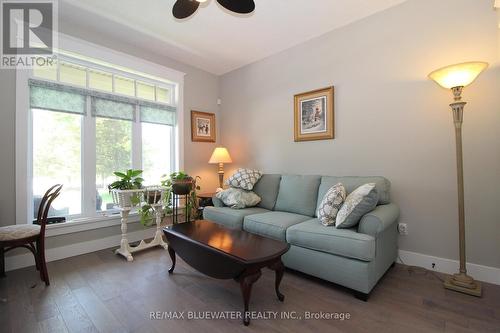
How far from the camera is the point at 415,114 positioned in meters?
2.39

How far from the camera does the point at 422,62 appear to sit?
2357mm

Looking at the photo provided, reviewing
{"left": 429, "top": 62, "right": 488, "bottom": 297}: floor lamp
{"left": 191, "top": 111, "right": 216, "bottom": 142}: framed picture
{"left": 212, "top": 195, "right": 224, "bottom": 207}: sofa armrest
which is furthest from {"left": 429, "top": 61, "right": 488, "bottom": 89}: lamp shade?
{"left": 191, "top": 111, "right": 216, "bottom": 142}: framed picture

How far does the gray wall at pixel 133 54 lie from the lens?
238cm

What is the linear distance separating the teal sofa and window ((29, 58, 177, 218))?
1.39 metres

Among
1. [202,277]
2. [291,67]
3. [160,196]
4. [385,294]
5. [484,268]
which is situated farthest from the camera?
[291,67]

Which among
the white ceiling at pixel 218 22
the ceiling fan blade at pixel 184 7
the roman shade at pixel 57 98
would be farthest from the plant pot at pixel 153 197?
the white ceiling at pixel 218 22

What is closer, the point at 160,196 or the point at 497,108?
the point at 497,108

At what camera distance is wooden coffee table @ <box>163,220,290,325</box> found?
5.30 ft

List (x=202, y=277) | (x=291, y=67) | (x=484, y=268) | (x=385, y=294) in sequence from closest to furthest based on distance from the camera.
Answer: (x=385, y=294) < (x=484, y=268) < (x=202, y=277) < (x=291, y=67)

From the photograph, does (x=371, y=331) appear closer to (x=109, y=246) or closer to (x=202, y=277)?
(x=202, y=277)

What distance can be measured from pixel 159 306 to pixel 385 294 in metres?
1.77

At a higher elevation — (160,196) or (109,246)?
(160,196)

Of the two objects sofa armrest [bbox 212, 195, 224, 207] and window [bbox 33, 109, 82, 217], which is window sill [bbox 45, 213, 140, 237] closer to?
window [bbox 33, 109, 82, 217]

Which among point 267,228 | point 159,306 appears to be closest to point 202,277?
point 159,306
